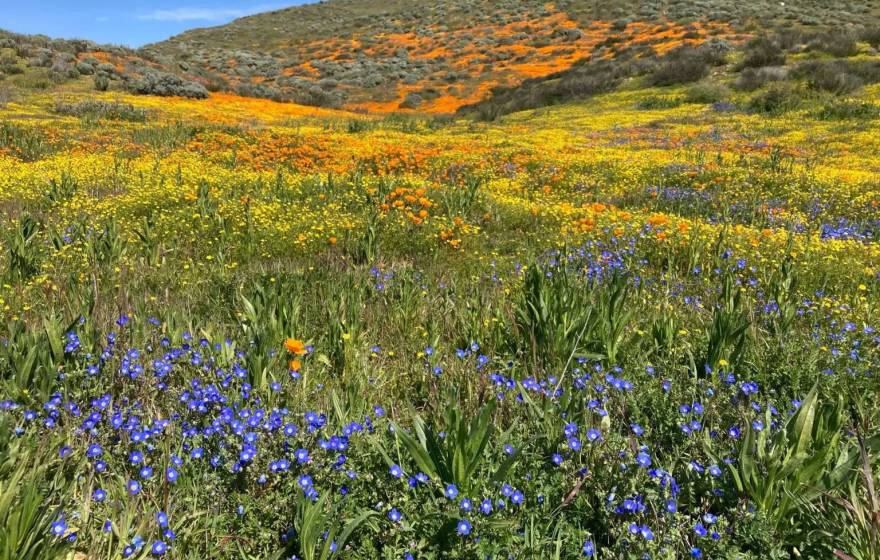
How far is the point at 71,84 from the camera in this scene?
3048 cm

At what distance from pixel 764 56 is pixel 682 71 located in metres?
4.63

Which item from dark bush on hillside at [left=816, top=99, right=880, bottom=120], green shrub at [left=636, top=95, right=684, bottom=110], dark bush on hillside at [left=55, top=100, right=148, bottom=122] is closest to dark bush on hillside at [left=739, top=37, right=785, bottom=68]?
green shrub at [left=636, top=95, right=684, bottom=110]

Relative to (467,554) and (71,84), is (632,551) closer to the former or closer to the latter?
(467,554)

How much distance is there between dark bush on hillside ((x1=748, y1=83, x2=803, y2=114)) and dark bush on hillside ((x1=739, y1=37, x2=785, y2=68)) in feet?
25.4

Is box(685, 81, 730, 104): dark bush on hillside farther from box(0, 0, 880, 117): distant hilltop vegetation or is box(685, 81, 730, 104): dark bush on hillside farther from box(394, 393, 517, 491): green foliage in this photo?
box(394, 393, 517, 491): green foliage

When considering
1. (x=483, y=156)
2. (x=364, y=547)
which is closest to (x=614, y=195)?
(x=483, y=156)

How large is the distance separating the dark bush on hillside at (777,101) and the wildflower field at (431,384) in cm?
1820

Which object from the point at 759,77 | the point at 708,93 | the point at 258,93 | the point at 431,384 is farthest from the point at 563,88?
the point at 431,384

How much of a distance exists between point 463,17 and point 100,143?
74.7 m

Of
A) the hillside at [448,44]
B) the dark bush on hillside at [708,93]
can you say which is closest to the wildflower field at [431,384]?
the dark bush on hillside at [708,93]

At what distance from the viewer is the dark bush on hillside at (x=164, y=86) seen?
108 ft

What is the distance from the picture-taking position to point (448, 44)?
220 ft

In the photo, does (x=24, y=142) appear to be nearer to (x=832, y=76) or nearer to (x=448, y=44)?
(x=832, y=76)

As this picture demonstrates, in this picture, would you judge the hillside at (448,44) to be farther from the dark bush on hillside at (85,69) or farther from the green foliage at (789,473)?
the green foliage at (789,473)
